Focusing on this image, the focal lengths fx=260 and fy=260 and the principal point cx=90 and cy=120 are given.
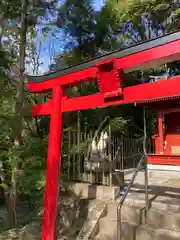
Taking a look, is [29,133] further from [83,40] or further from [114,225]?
[83,40]

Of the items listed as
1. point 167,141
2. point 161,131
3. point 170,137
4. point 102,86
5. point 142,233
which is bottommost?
point 142,233

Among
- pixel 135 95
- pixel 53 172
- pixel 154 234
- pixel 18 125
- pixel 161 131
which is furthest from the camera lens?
pixel 161 131

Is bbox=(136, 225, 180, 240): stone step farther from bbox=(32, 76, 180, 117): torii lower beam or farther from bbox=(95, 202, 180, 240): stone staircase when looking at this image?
bbox=(32, 76, 180, 117): torii lower beam

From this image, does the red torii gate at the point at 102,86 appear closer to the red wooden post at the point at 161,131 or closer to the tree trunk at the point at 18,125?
the tree trunk at the point at 18,125

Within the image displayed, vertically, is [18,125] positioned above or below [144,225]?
above

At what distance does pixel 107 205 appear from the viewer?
4676 mm

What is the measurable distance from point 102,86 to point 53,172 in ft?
5.49

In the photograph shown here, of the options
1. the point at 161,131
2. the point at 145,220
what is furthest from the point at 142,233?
the point at 161,131

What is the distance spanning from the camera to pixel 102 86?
3.94m

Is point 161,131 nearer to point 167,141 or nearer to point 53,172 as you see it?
point 167,141

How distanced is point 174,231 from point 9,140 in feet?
12.2

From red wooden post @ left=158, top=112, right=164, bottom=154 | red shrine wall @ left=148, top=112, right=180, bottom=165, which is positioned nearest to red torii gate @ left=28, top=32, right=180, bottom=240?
red shrine wall @ left=148, top=112, right=180, bottom=165

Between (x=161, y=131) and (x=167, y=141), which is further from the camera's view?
(x=167, y=141)

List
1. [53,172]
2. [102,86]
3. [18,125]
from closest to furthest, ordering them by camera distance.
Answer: [102,86], [53,172], [18,125]
